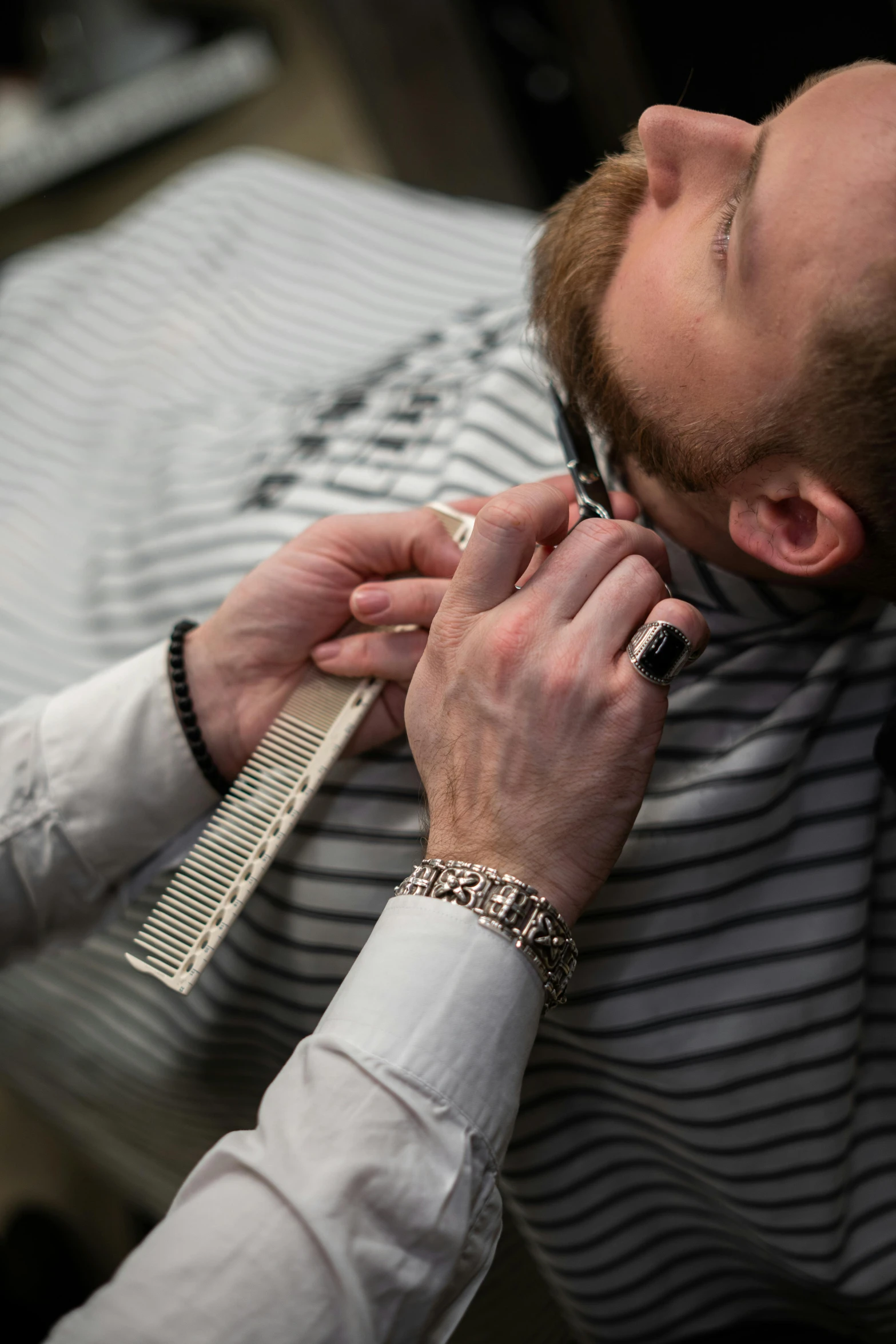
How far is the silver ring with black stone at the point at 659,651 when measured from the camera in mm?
870

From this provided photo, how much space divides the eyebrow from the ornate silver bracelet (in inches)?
21.2

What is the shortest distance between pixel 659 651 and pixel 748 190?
0.39 metres

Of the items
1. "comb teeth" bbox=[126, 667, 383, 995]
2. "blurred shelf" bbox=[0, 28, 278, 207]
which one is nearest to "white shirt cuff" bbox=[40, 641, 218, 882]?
"comb teeth" bbox=[126, 667, 383, 995]

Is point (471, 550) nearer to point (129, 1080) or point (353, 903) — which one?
point (353, 903)

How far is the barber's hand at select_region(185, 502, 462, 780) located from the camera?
1.12 m

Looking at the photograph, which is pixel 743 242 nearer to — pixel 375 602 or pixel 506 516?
pixel 506 516

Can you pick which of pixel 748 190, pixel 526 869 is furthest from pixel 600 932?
pixel 748 190

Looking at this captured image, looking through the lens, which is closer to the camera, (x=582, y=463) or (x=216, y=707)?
(x=582, y=463)

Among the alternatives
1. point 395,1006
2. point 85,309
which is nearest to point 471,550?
point 395,1006

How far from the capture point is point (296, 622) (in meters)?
1.13

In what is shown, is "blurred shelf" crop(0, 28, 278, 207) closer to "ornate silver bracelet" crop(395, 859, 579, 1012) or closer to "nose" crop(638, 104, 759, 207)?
"nose" crop(638, 104, 759, 207)

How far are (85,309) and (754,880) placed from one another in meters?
1.67

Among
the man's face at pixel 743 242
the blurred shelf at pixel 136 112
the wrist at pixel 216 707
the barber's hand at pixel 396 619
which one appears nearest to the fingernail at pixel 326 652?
the barber's hand at pixel 396 619

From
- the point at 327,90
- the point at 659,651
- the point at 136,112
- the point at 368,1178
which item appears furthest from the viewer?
the point at 327,90
